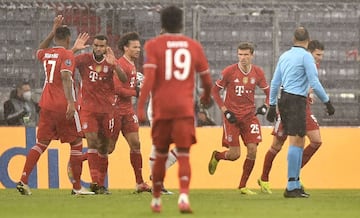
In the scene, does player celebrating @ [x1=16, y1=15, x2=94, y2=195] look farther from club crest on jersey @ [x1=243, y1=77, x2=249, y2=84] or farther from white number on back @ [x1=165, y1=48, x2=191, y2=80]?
white number on back @ [x1=165, y1=48, x2=191, y2=80]

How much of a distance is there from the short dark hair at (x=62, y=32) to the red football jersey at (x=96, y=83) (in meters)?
0.50

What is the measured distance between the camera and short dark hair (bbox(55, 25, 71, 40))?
16.7 meters

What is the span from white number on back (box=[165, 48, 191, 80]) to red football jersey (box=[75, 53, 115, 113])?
4.61 m

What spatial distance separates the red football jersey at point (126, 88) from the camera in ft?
56.2

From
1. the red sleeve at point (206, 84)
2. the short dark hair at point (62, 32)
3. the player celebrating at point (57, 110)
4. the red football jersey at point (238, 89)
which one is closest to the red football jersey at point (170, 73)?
the red sleeve at point (206, 84)

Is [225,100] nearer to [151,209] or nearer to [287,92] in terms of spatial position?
[287,92]

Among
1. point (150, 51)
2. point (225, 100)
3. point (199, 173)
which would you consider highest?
point (150, 51)

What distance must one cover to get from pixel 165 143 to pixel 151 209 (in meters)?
0.92

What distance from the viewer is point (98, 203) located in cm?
1477

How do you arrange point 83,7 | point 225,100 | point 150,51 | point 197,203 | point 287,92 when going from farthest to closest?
point 83,7 → point 225,100 → point 287,92 → point 197,203 → point 150,51

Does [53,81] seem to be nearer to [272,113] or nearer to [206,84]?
[272,113]

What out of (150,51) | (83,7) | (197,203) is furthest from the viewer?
(83,7)

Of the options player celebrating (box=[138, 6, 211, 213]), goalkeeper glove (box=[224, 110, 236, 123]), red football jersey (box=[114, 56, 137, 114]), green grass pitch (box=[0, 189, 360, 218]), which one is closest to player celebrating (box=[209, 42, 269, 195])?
goalkeeper glove (box=[224, 110, 236, 123])

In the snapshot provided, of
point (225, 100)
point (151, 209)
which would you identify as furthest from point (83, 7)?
point (151, 209)
